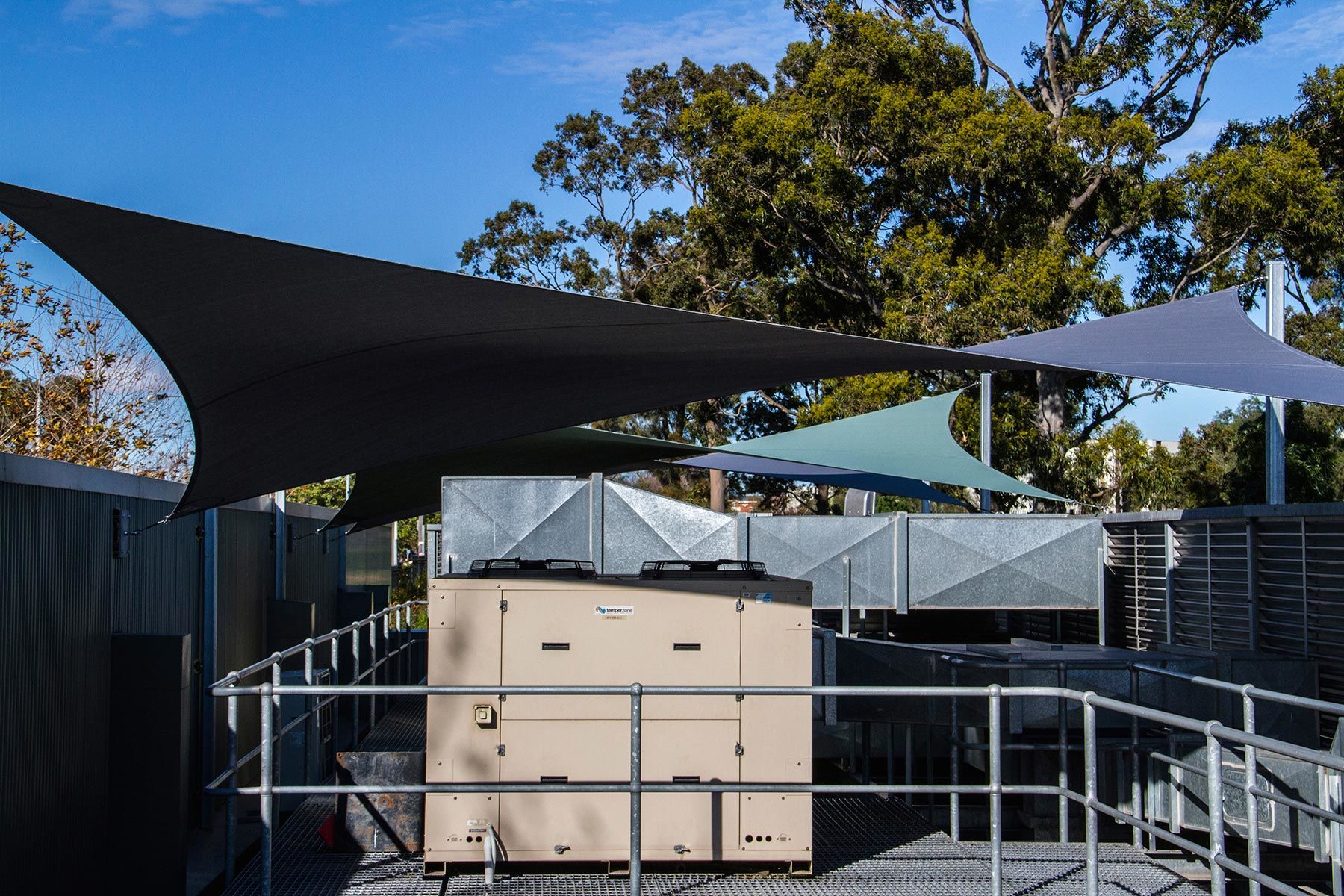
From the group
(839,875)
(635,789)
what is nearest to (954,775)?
(839,875)

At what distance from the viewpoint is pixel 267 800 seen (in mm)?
4910

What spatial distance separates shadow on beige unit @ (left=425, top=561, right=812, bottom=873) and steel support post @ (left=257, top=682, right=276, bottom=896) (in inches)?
29.0

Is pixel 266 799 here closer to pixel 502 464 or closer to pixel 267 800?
pixel 267 800

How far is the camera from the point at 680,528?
37.4 feet

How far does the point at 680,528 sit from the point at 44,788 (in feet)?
21.6

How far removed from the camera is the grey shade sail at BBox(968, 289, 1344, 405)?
5.92 meters

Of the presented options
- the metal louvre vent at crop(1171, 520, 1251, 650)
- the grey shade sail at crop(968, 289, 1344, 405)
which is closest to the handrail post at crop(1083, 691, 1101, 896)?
the grey shade sail at crop(968, 289, 1344, 405)

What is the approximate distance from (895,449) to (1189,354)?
440 cm

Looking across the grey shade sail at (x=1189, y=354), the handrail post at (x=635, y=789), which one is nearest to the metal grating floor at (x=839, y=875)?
the handrail post at (x=635, y=789)

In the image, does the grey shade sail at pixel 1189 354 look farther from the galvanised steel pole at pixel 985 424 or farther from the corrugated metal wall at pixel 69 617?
the galvanised steel pole at pixel 985 424

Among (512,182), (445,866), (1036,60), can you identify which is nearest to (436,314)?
(445,866)

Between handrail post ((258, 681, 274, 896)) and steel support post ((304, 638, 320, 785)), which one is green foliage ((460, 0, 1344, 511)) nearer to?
steel support post ((304, 638, 320, 785))

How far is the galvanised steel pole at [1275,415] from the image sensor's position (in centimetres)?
1127

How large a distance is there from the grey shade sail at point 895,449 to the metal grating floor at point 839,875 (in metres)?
3.88
